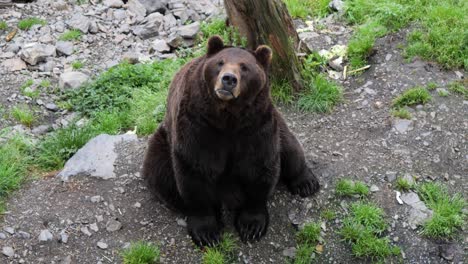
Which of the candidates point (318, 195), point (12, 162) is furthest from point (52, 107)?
point (318, 195)

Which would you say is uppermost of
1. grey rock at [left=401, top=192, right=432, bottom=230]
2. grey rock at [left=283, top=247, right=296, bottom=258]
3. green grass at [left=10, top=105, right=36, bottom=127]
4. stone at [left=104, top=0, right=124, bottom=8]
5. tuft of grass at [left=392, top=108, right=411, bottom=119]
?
tuft of grass at [left=392, top=108, right=411, bottom=119]

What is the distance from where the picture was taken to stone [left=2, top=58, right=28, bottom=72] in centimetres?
773

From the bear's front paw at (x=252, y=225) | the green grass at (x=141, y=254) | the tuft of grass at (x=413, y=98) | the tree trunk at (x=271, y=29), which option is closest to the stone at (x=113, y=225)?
the green grass at (x=141, y=254)

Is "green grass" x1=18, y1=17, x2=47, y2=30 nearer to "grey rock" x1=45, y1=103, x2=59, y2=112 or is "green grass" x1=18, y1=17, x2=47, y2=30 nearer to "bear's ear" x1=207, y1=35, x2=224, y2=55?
"grey rock" x1=45, y1=103, x2=59, y2=112

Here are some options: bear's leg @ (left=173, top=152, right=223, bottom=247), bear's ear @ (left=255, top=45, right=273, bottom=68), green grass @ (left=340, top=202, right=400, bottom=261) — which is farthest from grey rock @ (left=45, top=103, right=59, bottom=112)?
green grass @ (left=340, top=202, right=400, bottom=261)

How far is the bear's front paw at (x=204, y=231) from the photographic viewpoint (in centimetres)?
496

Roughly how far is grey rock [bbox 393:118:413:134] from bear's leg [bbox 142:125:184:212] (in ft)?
7.86

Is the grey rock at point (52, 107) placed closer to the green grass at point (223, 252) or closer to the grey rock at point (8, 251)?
the grey rock at point (8, 251)

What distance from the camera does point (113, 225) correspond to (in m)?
5.16

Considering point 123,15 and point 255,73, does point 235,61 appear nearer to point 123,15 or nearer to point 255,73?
point 255,73

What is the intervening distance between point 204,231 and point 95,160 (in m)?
1.37

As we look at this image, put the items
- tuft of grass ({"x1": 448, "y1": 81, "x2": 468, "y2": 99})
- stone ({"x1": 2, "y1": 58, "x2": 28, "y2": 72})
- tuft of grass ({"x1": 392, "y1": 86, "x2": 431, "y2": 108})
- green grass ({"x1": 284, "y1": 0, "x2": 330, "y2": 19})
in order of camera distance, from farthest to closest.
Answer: green grass ({"x1": 284, "y1": 0, "x2": 330, "y2": 19}), stone ({"x1": 2, "y1": 58, "x2": 28, "y2": 72}), tuft of grass ({"x1": 448, "y1": 81, "x2": 468, "y2": 99}), tuft of grass ({"x1": 392, "y1": 86, "x2": 431, "y2": 108})

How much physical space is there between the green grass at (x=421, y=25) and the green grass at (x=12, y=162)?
365 centimetres

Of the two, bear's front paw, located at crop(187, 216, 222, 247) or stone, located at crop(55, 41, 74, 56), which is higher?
bear's front paw, located at crop(187, 216, 222, 247)
